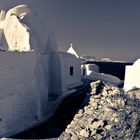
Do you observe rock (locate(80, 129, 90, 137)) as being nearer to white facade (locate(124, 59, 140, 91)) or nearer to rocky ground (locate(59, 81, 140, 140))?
rocky ground (locate(59, 81, 140, 140))

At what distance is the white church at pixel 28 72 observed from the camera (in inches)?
843

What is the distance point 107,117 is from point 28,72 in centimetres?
738

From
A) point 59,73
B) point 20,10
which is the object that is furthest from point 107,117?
point 20,10

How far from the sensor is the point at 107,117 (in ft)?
68.8

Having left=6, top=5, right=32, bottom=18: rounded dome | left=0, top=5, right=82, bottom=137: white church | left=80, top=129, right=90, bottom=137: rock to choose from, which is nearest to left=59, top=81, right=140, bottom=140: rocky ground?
left=80, top=129, right=90, bottom=137: rock

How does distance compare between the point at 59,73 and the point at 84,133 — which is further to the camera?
the point at 59,73

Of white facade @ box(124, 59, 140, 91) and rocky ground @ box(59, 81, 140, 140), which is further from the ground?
white facade @ box(124, 59, 140, 91)

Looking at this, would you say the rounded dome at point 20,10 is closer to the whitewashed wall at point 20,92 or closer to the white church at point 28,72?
the white church at point 28,72

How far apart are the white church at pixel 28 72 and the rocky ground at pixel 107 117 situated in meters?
4.17

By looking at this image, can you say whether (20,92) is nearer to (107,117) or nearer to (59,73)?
(107,117)

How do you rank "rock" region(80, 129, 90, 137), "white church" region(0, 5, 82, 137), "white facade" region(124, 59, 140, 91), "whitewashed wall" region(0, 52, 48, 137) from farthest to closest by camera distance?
"white facade" region(124, 59, 140, 91) → "white church" region(0, 5, 82, 137) → "whitewashed wall" region(0, 52, 48, 137) → "rock" region(80, 129, 90, 137)

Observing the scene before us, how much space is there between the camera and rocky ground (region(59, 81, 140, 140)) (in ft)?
64.6

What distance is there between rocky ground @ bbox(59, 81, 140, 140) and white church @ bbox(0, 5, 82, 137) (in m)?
4.17

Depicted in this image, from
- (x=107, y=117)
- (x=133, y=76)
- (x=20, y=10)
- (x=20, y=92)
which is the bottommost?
(x=107, y=117)
